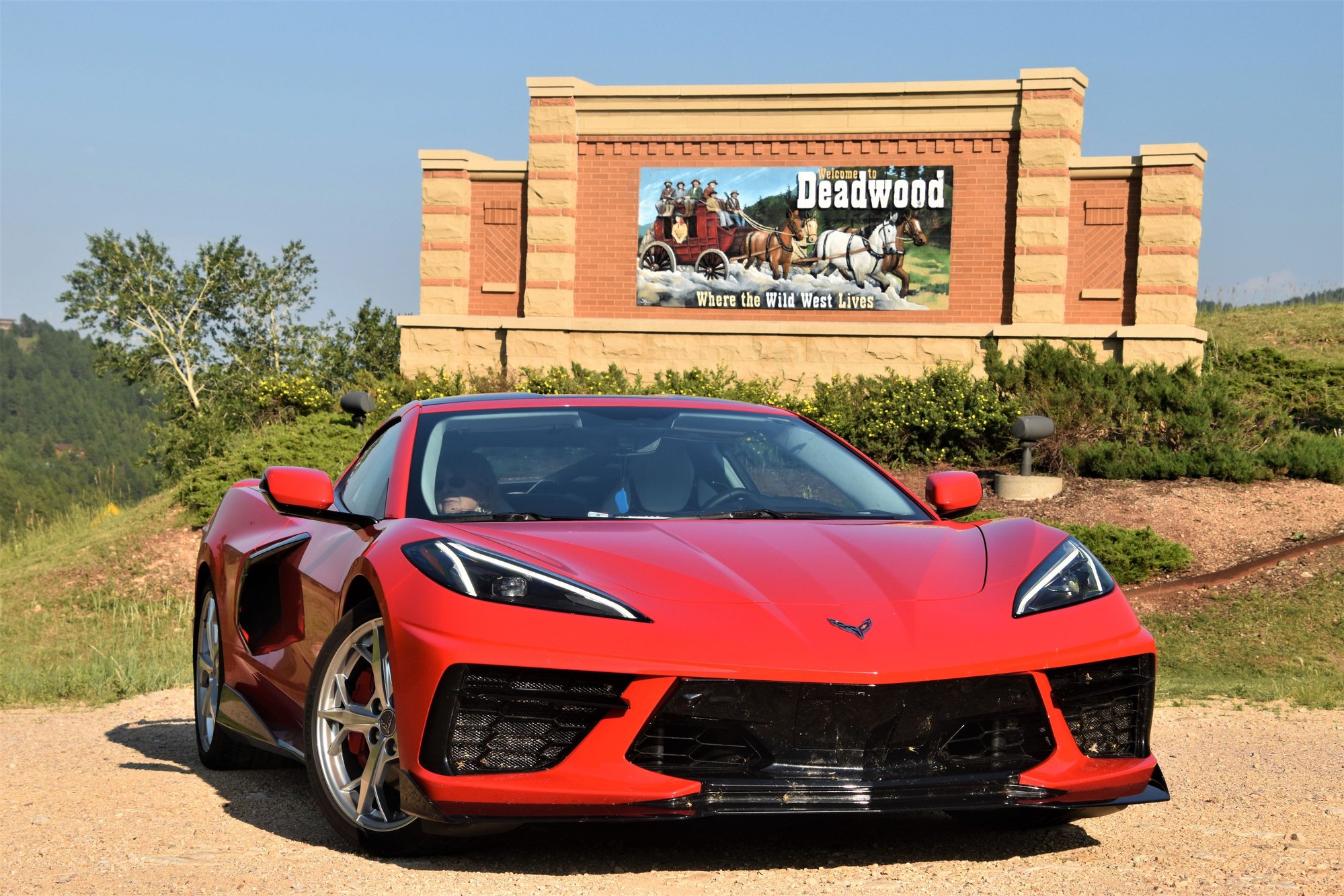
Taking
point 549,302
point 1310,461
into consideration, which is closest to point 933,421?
point 1310,461

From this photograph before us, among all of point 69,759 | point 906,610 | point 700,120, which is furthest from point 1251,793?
point 700,120

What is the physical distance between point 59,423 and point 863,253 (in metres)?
119

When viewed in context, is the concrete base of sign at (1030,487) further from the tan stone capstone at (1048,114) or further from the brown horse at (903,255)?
the tan stone capstone at (1048,114)

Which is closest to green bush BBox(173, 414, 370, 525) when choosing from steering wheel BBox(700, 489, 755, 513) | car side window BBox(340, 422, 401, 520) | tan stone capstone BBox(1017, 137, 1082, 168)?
tan stone capstone BBox(1017, 137, 1082, 168)

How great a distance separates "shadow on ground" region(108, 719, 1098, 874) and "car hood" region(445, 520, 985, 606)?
0.63m

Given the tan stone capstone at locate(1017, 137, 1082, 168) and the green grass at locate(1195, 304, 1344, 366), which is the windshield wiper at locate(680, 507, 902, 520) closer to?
the tan stone capstone at locate(1017, 137, 1082, 168)

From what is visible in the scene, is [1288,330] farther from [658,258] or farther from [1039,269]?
[658,258]

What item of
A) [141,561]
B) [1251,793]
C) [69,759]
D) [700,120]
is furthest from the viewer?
[700,120]

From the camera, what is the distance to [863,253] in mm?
22719

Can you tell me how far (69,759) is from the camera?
20.6 feet

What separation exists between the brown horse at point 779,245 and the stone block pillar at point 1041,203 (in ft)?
11.2

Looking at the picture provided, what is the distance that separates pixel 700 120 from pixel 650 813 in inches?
813

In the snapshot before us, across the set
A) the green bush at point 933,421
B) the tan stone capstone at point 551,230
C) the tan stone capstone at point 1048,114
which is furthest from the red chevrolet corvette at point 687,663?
the tan stone capstone at point 551,230

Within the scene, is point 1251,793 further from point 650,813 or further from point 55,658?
point 55,658
